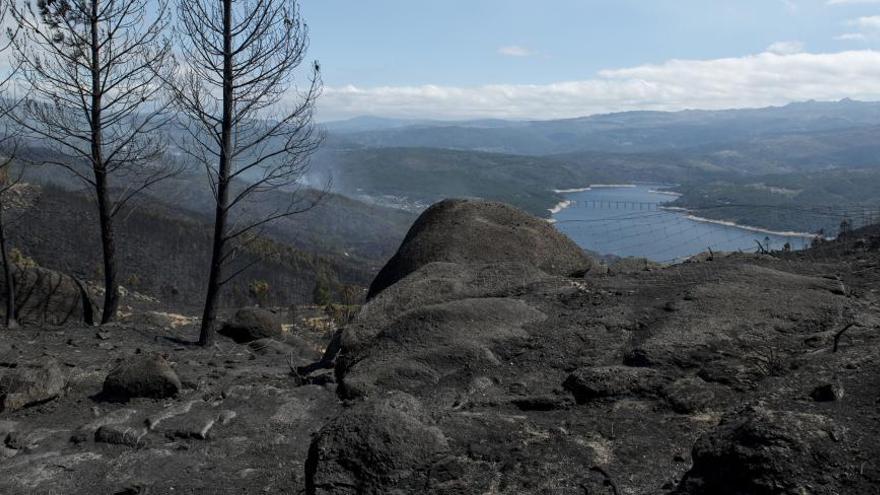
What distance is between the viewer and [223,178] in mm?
14383

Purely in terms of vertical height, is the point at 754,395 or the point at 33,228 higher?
the point at 754,395

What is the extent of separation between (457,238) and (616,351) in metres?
6.40

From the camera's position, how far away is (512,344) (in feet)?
26.8

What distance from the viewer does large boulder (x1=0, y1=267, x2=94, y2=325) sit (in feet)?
54.0

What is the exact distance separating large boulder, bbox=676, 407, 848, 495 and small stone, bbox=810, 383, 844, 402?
3.86 feet

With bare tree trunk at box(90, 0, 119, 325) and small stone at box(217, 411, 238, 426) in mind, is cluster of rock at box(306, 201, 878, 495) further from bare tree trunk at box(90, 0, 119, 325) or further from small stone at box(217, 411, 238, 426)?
bare tree trunk at box(90, 0, 119, 325)

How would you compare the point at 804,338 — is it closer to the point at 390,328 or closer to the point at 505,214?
the point at 390,328

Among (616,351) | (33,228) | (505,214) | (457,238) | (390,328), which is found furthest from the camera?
(33,228)

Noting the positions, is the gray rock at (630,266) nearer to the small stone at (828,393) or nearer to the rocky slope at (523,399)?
the rocky slope at (523,399)

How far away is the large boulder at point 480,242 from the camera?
44.4ft

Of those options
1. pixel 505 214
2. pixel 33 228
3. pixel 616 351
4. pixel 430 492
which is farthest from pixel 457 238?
pixel 33 228

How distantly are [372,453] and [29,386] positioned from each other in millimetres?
6248

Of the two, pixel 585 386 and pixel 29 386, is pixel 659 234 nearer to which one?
pixel 585 386

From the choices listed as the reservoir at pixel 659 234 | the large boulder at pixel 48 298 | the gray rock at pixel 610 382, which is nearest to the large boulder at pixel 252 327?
the large boulder at pixel 48 298
